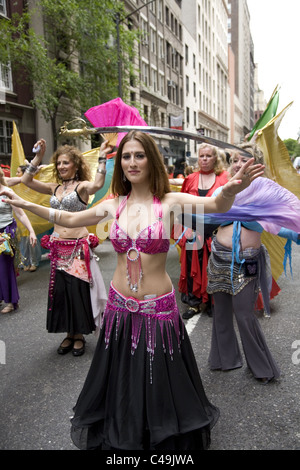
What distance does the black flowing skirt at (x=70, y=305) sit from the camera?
386 centimetres

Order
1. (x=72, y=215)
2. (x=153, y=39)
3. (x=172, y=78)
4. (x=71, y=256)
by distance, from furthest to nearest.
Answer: (x=172, y=78) → (x=153, y=39) → (x=71, y=256) → (x=72, y=215)

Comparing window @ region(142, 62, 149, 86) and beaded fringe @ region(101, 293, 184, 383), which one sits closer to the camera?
beaded fringe @ region(101, 293, 184, 383)

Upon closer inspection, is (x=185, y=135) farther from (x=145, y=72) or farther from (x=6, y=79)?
(x=145, y=72)

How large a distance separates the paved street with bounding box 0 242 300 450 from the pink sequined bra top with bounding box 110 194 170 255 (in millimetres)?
1343

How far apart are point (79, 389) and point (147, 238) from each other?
66.5 inches

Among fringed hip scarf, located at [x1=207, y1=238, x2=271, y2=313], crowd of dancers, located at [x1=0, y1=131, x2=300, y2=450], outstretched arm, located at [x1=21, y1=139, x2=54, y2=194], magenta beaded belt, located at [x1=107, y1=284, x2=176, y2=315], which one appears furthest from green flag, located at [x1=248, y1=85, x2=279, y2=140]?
magenta beaded belt, located at [x1=107, y1=284, x2=176, y2=315]

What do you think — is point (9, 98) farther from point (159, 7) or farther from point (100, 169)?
point (159, 7)

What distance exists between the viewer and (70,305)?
3.88 metres

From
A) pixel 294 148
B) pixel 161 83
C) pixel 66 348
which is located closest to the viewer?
pixel 66 348

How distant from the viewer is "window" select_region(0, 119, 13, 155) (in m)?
17.3

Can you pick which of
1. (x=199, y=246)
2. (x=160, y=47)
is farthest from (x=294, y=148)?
(x=199, y=246)

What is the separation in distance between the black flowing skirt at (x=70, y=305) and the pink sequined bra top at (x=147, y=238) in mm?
1630

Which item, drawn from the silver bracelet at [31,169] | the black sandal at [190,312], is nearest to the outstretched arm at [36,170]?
the silver bracelet at [31,169]

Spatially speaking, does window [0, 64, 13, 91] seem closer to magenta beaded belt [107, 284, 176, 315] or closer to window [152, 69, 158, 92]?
magenta beaded belt [107, 284, 176, 315]
